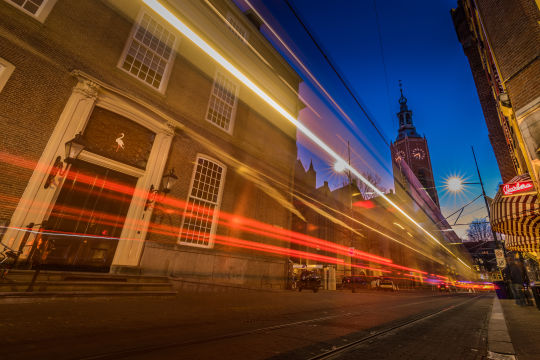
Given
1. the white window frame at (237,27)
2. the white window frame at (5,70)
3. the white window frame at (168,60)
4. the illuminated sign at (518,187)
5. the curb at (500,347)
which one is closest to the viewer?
the curb at (500,347)

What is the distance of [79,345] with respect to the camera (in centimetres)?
243

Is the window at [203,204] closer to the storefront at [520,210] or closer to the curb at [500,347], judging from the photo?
the curb at [500,347]

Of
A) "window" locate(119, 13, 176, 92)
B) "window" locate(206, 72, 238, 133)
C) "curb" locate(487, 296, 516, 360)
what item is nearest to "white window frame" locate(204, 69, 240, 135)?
"window" locate(206, 72, 238, 133)

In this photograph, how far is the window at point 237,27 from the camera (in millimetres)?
14516

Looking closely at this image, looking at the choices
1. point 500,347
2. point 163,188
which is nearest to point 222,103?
point 163,188

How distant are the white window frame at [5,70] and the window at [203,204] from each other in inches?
253

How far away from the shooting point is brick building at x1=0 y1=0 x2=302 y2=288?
685 centimetres

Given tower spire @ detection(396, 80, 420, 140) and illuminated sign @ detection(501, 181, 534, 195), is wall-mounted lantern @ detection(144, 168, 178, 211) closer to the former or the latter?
illuminated sign @ detection(501, 181, 534, 195)

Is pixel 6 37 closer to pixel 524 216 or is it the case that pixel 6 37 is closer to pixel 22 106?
pixel 22 106

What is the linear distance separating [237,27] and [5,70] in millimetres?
12327

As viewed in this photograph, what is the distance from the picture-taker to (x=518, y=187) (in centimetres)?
605

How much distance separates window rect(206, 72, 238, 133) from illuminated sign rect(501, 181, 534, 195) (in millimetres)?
11804

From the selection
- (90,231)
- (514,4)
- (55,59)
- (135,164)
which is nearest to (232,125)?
(135,164)

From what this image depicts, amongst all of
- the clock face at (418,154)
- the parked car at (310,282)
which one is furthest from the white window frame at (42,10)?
the clock face at (418,154)
